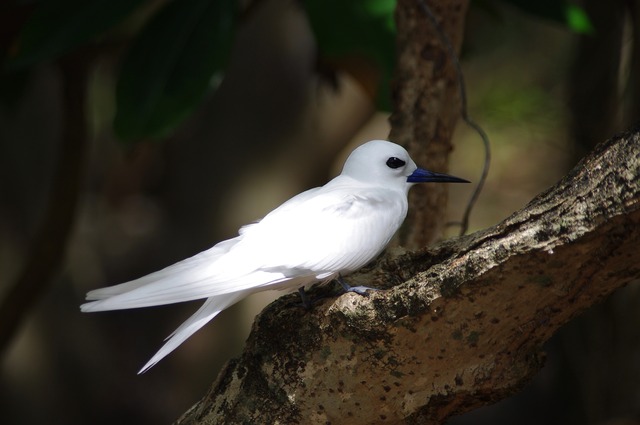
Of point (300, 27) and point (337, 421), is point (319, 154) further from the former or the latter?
point (337, 421)

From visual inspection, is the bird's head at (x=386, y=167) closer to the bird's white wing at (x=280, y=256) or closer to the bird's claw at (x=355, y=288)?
the bird's white wing at (x=280, y=256)

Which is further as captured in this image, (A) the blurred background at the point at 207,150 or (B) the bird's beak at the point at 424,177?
(A) the blurred background at the point at 207,150

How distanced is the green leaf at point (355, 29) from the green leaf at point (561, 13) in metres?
0.53

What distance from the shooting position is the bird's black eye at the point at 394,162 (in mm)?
2242

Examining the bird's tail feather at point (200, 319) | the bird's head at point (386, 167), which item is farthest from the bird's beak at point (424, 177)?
the bird's tail feather at point (200, 319)

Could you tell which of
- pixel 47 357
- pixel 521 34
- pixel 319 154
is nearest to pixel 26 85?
pixel 319 154

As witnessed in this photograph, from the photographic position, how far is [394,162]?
2246 mm

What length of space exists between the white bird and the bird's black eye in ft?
0.68

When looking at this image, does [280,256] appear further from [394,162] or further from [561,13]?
[561,13]

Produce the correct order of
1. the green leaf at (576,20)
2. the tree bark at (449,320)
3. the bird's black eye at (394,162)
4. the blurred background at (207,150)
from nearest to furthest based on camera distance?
1. the tree bark at (449,320)
2. the bird's black eye at (394,162)
3. the blurred background at (207,150)
4. the green leaf at (576,20)

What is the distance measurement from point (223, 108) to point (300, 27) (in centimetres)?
54

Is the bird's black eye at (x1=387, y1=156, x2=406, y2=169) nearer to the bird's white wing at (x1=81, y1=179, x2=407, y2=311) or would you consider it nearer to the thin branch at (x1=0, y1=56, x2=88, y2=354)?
the bird's white wing at (x1=81, y1=179, x2=407, y2=311)

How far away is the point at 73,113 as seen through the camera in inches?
137

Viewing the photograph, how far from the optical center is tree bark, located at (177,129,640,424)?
4.58 ft
